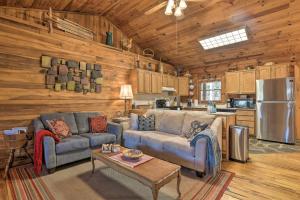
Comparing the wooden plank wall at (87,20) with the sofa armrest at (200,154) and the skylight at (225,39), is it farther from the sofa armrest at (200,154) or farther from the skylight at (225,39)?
the sofa armrest at (200,154)

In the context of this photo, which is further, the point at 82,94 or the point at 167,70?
the point at 167,70

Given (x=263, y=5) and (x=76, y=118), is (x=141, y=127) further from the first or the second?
(x=263, y=5)

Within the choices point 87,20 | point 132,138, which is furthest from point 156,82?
point 87,20

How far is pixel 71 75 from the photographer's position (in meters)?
4.15

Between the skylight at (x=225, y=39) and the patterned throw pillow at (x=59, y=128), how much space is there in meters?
4.40

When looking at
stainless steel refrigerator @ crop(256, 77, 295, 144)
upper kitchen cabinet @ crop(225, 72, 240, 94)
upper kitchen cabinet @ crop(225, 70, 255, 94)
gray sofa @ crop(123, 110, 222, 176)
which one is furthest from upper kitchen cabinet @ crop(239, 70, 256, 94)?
gray sofa @ crop(123, 110, 222, 176)

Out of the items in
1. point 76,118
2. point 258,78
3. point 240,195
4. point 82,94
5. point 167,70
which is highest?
point 167,70

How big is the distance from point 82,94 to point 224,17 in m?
3.89

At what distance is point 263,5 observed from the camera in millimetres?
3766

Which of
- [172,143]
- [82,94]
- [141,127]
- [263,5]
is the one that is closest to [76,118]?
[82,94]

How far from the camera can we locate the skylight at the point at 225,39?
4.83 meters

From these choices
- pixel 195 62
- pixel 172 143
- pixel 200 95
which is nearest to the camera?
pixel 172 143

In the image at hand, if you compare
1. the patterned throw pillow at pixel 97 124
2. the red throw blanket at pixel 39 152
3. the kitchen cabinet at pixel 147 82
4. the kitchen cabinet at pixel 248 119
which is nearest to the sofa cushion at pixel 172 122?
the patterned throw pillow at pixel 97 124

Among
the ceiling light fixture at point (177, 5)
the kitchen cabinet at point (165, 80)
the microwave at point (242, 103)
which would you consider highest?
the ceiling light fixture at point (177, 5)
